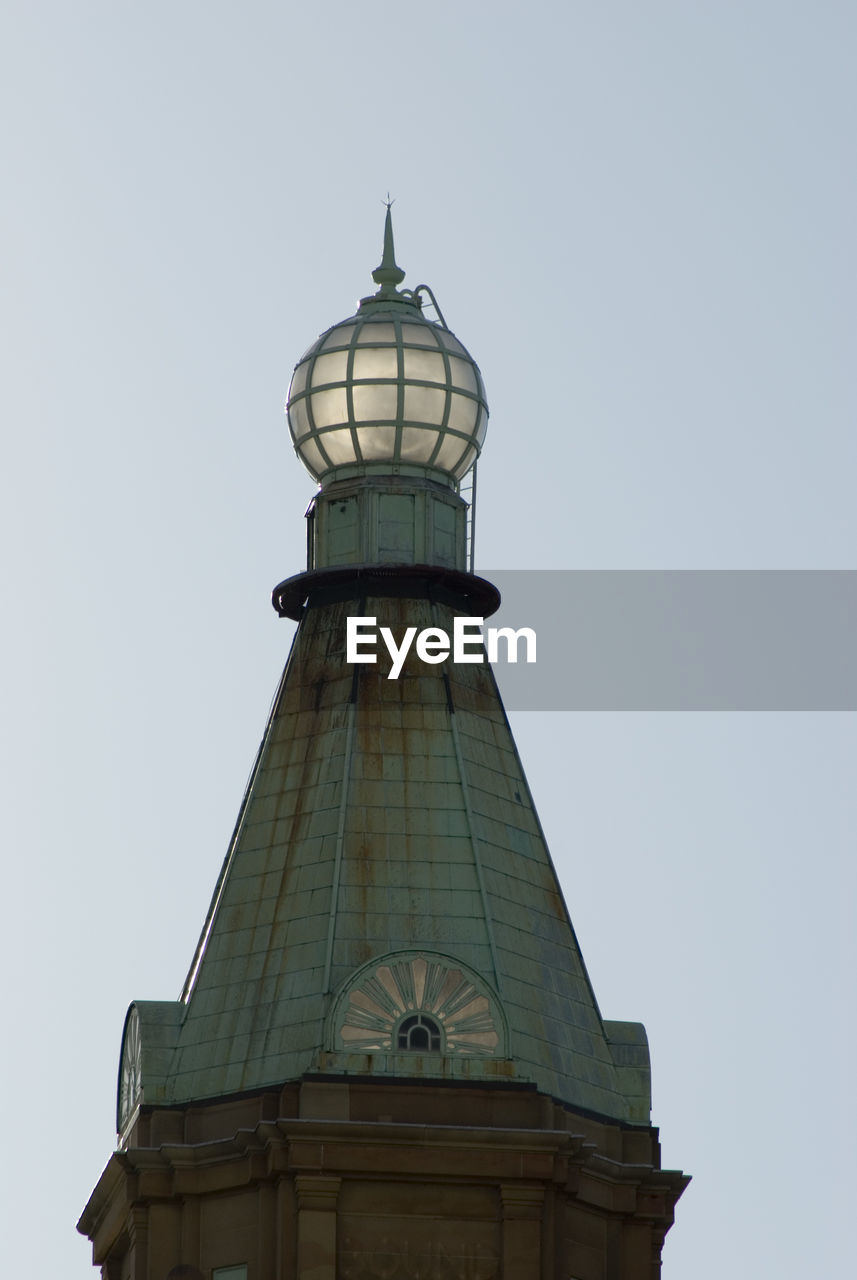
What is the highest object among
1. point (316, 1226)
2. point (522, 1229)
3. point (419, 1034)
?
point (419, 1034)

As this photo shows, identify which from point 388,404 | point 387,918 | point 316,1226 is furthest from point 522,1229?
point 388,404

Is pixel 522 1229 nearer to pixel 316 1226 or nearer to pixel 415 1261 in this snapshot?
pixel 415 1261

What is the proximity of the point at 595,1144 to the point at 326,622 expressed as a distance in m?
15.0

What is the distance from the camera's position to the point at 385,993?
302 ft

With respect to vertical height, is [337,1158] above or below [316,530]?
below

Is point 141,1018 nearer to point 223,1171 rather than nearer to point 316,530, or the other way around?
point 223,1171

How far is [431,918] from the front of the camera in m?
94.3

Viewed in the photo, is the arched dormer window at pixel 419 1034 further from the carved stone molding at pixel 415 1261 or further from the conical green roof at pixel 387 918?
the carved stone molding at pixel 415 1261

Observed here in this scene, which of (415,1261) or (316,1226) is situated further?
(415,1261)

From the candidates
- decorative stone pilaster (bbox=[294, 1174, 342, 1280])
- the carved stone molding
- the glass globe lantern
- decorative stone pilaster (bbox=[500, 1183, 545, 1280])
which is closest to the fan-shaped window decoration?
decorative stone pilaster (bbox=[500, 1183, 545, 1280])

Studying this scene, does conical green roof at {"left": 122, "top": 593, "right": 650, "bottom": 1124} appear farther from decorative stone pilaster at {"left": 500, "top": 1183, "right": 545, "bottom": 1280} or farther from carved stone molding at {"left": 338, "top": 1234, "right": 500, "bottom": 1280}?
carved stone molding at {"left": 338, "top": 1234, "right": 500, "bottom": 1280}

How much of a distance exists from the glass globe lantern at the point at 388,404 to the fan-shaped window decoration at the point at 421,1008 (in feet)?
48.0

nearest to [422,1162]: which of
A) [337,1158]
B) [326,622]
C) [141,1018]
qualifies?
[337,1158]

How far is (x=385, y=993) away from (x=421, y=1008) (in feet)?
2.81
